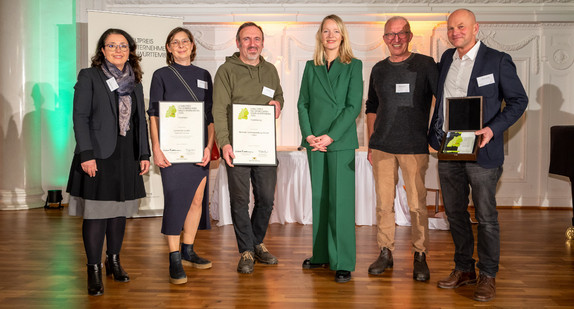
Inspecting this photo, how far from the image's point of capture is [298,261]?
3.63 meters

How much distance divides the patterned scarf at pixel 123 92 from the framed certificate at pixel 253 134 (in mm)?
654

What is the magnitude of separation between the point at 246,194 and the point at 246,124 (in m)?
0.50

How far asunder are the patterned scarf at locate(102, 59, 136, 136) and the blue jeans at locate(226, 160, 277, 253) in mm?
746

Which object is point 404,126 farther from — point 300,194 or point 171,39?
point 300,194

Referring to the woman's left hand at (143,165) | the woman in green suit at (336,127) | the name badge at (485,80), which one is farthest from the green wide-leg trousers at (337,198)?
the woman's left hand at (143,165)

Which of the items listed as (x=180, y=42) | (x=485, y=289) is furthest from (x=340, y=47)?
(x=485, y=289)

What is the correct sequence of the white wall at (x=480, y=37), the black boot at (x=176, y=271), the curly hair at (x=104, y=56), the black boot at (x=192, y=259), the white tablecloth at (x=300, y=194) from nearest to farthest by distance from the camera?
1. the curly hair at (x=104, y=56)
2. the black boot at (x=176, y=271)
3. the black boot at (x=192, y=259)
4. the white tablecloth at (x=300, y=194)
5. the white wall at (x=480, y=37)

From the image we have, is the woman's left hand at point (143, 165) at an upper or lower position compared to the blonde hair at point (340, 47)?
lower

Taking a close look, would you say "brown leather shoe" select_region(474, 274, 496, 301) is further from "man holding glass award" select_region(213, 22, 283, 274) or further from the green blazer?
"man holding glass award" select_region(213, 22, 283, 274)

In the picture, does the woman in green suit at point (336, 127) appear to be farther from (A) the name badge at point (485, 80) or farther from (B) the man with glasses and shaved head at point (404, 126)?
(A) the name badge at point (485, 80)

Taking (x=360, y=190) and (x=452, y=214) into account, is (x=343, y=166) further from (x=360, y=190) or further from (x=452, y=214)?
(x=360, y=190)

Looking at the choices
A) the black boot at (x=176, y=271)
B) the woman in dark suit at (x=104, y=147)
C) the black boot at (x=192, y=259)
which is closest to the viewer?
the woman in dark suit at (x=104, y=147)

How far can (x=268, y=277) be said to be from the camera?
10.5 ft

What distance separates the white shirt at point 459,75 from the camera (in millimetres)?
2822
